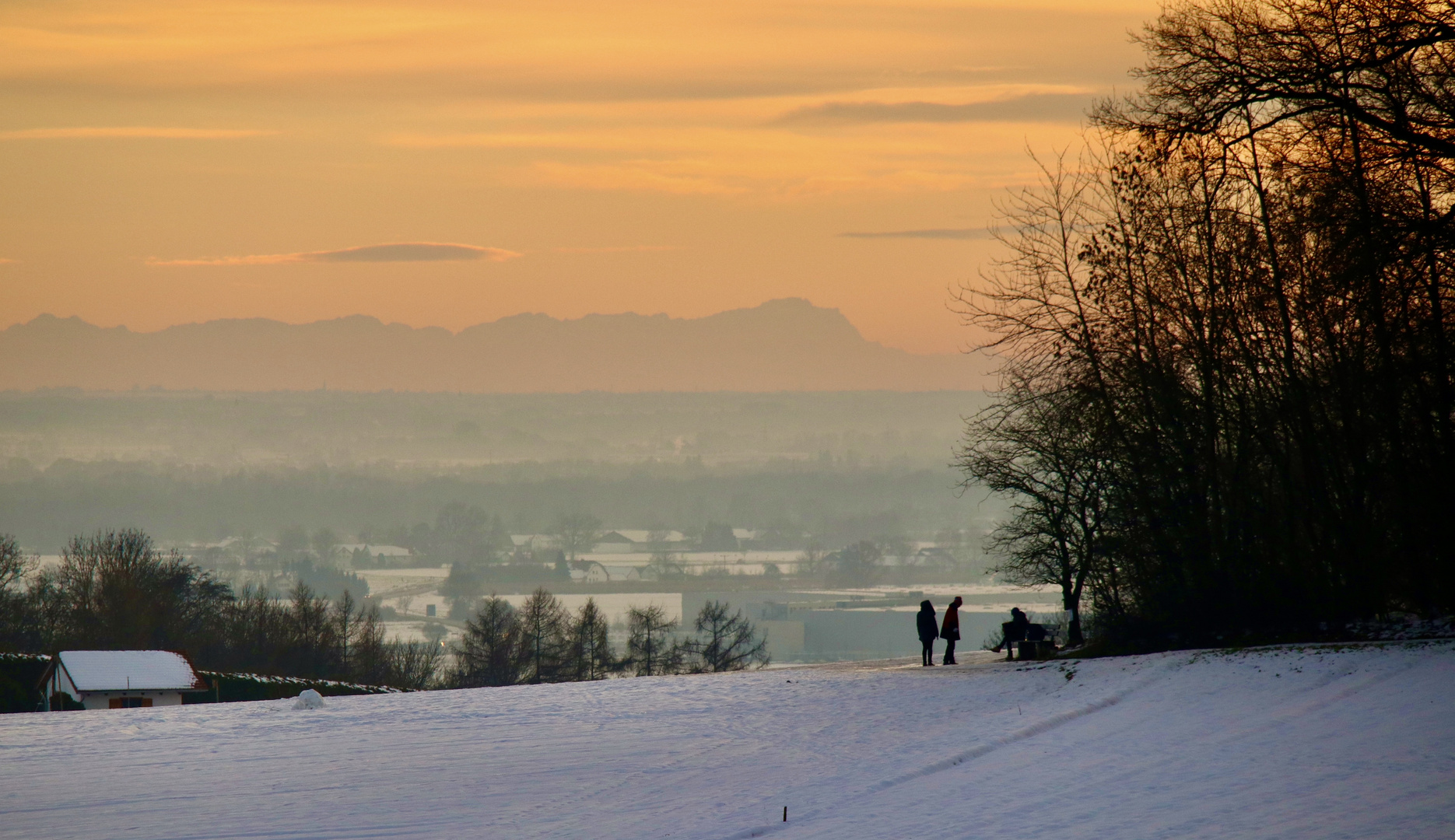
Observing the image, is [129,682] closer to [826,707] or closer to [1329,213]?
[826,707]

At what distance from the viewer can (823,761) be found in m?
19.8

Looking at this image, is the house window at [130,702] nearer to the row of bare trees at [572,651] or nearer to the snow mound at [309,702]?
the snow mound at [309,702]

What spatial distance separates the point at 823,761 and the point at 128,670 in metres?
43.1

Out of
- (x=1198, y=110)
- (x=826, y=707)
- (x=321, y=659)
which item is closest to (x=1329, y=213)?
(x=1198, y=110)

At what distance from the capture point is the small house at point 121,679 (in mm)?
53000

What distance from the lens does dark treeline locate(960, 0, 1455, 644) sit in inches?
901

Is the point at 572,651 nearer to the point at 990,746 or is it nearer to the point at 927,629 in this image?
the point at 927,629

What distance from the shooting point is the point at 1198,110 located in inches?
936

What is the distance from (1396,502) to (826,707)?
12.0 metres

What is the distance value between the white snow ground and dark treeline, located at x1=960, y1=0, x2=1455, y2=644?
3.81m

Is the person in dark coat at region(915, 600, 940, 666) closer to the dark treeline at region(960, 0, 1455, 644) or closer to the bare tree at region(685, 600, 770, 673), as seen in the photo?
the dark treeline at region(960, 0, 1455, 644)

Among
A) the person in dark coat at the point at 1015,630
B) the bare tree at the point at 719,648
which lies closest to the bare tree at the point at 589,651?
the bare tree at the point at 719,648

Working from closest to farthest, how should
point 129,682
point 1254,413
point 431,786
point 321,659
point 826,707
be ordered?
point 431,786 → point 826,707 → point 1254,413 → point 129,682 → point 321,659

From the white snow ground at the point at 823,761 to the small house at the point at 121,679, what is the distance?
27.5m
